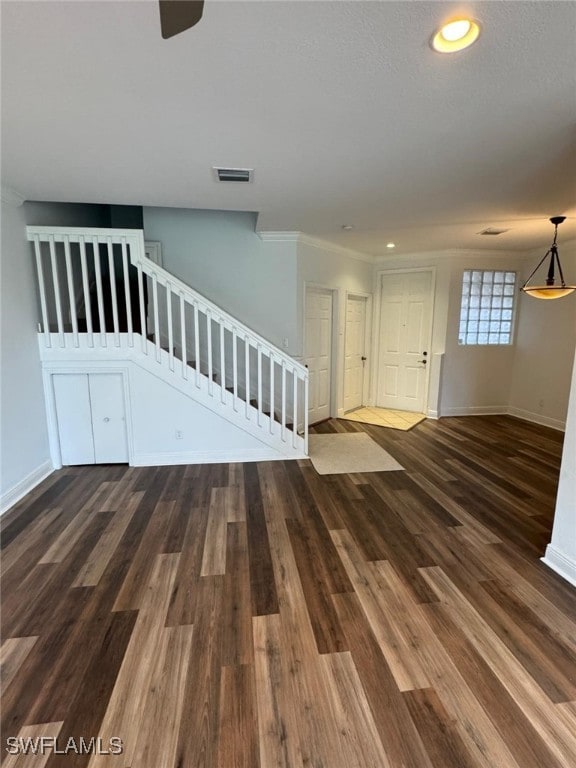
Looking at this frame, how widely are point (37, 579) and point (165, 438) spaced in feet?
5.76

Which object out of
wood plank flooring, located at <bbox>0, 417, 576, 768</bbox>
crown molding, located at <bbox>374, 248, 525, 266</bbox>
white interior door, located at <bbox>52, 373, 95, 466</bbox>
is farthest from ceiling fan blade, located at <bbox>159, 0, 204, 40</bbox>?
crown molding, located at <bbox>374, 248, 525, 266</bbox>

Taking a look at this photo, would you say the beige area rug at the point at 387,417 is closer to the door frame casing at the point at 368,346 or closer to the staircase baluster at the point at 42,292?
the door frame casing at the point at 368,346

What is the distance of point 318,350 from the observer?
5277 millimetres

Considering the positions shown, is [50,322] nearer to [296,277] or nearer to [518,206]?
[296,277]

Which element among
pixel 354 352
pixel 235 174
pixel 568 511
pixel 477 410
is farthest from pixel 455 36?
pixel 477 410

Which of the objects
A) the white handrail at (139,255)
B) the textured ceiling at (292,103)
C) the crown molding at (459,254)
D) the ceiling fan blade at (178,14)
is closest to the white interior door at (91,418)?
the white handrail at (139,255)

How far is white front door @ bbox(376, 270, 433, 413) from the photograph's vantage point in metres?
5.84

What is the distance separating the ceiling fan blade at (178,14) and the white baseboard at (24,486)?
10.9 ft

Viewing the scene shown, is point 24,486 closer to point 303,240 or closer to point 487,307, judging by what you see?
point 303,240

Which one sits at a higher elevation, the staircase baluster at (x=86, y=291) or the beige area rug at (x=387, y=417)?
the staircase baluster at (x=86, y=291)

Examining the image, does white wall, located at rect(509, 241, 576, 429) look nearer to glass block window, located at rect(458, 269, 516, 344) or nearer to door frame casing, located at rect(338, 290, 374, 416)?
glass block window, located at rect(458, 269, 516, 344)

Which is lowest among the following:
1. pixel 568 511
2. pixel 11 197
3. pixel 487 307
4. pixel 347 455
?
pixel 347 455

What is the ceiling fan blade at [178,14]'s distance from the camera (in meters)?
0.94

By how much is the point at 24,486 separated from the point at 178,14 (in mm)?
3528
